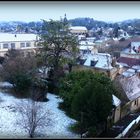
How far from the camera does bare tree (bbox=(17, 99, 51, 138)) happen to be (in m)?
6.48

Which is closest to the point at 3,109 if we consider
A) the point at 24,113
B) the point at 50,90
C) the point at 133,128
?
the point at 24,113

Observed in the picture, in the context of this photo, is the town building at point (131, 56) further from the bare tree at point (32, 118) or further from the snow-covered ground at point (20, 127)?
the bare tree at point (32, 118)

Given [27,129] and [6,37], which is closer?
[27,129]

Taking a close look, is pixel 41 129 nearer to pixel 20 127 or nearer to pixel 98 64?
pixel 20 127

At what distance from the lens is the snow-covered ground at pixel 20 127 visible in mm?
6664

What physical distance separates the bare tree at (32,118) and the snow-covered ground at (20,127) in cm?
10

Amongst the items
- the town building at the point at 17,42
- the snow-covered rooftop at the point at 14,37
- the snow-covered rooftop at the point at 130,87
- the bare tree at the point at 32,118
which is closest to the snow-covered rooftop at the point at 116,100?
the snow-covered rooftop at the point at 130,87

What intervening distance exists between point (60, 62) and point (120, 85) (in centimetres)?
219

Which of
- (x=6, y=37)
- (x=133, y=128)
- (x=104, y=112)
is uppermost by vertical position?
(x=6, y=37)

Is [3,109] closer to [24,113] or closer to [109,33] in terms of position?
[24,113]

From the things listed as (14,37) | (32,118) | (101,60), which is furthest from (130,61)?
(32,118)

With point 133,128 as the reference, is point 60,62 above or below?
above

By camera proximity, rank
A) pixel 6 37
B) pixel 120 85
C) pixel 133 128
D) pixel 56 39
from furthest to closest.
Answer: pixel 6 37 → pixel 56 39 → pixel 120 85 → pixel 133 128

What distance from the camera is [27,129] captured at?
6.64 meters
